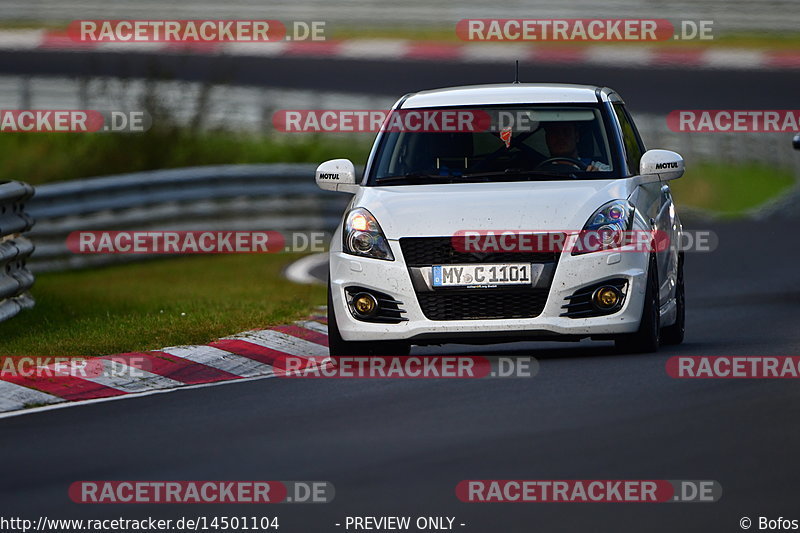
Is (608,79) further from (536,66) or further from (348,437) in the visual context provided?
(348,437)

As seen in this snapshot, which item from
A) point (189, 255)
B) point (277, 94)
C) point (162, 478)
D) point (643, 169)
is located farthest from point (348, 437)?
point (277, 94)

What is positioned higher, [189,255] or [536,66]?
[536,66]

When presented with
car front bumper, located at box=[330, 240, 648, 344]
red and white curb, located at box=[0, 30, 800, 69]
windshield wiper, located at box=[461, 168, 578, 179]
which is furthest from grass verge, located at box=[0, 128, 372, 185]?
car front bumper, located at box=[330, 240, 648, 344]

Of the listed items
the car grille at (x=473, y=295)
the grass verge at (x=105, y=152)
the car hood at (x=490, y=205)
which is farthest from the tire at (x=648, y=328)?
the grass verge at (x=105, y=152)

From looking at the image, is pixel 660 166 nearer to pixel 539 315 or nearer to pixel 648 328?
pixel 648 328

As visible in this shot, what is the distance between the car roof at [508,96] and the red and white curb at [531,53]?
21541mm

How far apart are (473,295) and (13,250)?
4.02 m

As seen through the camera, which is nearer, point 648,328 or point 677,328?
point 648,328

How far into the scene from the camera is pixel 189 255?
2139 cm

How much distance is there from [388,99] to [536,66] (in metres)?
3.60

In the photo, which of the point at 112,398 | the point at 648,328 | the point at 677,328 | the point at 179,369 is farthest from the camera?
the point at 677,328

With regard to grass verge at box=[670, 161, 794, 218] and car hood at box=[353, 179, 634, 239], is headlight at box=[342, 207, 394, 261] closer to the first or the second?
car hood at box=[353, 179, 634, 239]

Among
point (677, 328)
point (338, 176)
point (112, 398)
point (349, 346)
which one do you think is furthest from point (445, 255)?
point (677, 328)

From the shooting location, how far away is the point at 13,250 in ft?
42.9
